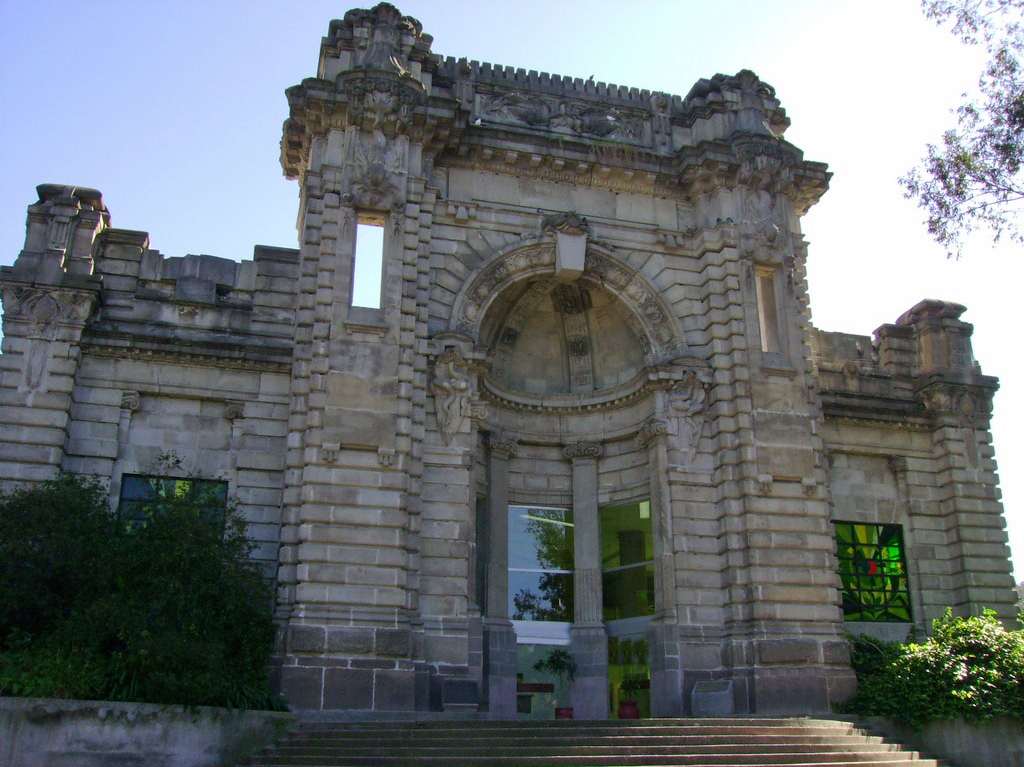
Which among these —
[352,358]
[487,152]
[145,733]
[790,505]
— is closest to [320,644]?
[145,733]

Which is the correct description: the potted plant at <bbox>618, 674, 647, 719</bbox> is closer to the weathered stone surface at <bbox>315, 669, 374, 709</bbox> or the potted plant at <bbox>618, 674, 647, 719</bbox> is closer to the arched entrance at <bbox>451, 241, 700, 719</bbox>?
the arched entrance at <bbox>451, 241, 700, 719</bbox>

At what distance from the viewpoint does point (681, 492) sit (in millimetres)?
22859

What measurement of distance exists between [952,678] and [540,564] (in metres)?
9.44

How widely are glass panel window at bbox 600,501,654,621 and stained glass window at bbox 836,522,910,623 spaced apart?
5210 millimetres

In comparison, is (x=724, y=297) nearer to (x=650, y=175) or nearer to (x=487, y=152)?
(x=650, y=175)

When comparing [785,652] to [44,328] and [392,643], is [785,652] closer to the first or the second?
[392,643]

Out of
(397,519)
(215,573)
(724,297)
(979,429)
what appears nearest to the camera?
(215,573)

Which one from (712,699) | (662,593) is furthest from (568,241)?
(712,699)

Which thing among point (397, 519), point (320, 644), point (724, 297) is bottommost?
point (320, 644)

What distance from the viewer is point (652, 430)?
2355cm

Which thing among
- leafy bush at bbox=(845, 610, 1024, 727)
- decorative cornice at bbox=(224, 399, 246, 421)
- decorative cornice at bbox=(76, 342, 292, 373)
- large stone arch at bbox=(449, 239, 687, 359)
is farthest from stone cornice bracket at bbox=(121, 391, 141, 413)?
leafy bush at bbox=(845, 610, 1024, 727)

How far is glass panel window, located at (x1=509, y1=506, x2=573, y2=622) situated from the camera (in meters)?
24.3

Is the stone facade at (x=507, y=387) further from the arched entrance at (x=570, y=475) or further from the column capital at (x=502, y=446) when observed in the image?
the column capital at (x=502, y=446)

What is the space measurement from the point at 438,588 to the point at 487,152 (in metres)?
10.6
